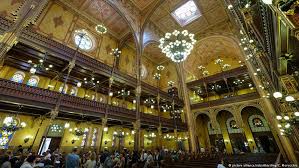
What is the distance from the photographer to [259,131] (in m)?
18.4

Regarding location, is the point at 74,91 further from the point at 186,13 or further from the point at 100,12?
the point at 186,13

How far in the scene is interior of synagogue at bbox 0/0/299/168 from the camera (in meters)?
8.25

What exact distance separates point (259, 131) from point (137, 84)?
16.6 metres

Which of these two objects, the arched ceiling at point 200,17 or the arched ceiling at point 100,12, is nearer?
the arched ceiling at point 100,12

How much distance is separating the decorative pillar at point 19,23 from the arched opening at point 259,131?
23751 millimetres

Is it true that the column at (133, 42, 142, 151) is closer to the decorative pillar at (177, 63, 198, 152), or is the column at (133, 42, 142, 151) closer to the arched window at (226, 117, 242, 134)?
the decorative pillar at (177, 63, 198, 152)

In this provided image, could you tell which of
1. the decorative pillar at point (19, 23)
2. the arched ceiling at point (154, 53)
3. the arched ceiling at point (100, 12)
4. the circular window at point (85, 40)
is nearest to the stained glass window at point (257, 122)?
the arched ceiling at point (154, 53)

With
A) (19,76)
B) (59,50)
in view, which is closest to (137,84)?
(59,50)

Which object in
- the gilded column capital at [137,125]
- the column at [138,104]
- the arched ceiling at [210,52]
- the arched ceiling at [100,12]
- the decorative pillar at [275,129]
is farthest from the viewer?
the arched ceiling at [210,52]

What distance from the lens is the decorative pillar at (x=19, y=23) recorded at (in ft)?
26.2

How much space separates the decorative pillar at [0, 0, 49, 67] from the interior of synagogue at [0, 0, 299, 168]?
6 centimetres

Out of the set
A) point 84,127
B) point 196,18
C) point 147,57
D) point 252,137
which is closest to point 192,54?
point 196,18

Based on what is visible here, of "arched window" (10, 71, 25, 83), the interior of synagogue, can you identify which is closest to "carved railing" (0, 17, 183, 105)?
the interior of synagogue

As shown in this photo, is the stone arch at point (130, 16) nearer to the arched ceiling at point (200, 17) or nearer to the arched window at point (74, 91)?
the arched ceiling at point (200, 17)
